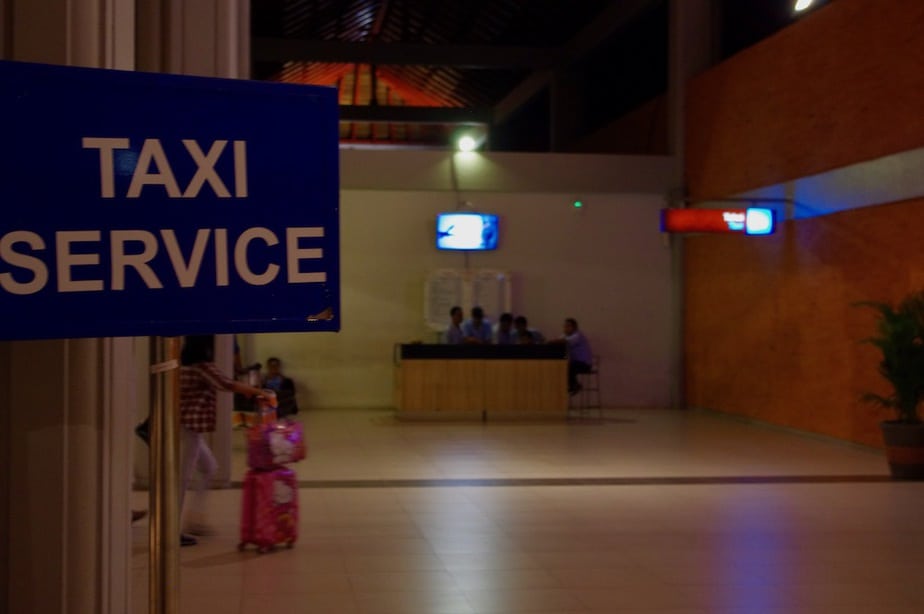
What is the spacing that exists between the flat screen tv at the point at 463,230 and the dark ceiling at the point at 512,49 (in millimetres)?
1776

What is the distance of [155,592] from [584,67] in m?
23.0

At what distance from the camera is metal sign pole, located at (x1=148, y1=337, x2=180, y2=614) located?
2.34m

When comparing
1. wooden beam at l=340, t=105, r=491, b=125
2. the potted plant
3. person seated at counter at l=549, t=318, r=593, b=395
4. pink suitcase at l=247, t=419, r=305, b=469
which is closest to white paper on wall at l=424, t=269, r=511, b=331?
person seated at counter at l=549, t=318, r=593, b=395

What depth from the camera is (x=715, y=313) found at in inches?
693

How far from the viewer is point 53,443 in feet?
9.37

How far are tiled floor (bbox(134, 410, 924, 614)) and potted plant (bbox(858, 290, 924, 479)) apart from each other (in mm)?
349

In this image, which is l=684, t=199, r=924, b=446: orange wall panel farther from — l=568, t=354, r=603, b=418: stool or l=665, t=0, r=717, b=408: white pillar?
l=568, t=354, r=603, b=418: stool

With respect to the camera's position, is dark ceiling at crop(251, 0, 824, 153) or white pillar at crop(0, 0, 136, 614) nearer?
white pillar at crop(0, 0, 136, 614)

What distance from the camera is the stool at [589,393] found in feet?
61.2

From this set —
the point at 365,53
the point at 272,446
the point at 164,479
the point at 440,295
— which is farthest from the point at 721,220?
the point at 164,479

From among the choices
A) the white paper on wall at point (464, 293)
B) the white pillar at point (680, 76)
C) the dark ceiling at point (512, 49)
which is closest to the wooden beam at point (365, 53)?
the dark ceiling at point (512, 49)

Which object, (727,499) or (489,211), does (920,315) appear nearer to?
(727,499)

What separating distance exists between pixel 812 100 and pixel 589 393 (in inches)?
245

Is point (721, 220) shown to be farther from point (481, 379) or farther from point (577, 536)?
point (577, 536)
